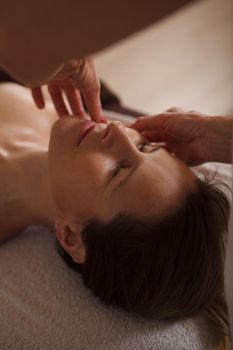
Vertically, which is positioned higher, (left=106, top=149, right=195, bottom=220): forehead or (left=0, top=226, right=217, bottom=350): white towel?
(left=106, top=149, right=195, bottom=220): forehead

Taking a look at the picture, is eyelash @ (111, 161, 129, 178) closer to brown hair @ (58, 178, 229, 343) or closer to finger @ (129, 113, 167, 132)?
brown hair @ (58, 178, 229, 343)

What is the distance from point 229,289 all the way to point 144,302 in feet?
0.96

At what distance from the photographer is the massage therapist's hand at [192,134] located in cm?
113

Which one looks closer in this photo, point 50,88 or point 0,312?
point 0,312

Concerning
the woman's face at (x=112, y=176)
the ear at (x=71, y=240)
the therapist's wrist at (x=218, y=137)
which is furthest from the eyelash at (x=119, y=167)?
the therapist's wrist at (x=218, y=137)

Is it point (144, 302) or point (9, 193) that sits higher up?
point (9, 193)

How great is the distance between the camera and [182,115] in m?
1.19

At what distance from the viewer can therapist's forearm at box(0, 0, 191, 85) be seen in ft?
1.85

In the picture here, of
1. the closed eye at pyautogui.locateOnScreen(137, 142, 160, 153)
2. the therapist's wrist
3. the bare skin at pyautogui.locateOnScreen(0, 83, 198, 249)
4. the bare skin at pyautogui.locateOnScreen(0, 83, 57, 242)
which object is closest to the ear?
the bare skin at pyautogui.locateOnScreen(0, 83, 198, 249)

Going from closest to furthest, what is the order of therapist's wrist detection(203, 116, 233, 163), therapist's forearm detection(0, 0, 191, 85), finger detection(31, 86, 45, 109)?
1. therapist's forearm detection(0, 0, 191, 85)
2. therapist's wrist detection(203, 116, 233, 163)
3. finger detection(31, 86, 45, 109)

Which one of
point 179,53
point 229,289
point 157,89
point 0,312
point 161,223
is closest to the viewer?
point 229,289

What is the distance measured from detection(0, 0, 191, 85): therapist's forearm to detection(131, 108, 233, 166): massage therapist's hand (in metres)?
0.55

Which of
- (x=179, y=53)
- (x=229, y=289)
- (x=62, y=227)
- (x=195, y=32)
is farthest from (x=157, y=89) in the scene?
(x=229, y=289)

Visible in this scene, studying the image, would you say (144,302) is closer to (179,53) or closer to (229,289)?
(229,289)
